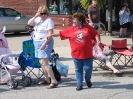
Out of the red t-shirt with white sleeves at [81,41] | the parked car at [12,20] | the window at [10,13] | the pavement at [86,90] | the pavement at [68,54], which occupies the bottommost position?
the pavement at [68,54]

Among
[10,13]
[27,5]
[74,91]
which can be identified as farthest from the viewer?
[27,5]

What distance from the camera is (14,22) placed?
59.4ft

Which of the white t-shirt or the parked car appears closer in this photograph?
the white t-shirt

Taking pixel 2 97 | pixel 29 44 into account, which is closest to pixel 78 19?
pixel 29 44

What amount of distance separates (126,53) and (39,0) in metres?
12.2

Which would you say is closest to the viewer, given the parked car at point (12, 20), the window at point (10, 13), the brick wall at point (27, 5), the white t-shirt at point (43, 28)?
the white t-shirt at point (43, 28)

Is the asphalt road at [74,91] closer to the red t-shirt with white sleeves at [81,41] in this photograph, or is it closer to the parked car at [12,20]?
the red t-shirt with white sleeves at [81,41]

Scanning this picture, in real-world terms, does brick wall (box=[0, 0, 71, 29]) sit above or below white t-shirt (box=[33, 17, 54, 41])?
below

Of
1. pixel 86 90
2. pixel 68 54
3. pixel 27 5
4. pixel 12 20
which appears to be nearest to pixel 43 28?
pixel 86 90

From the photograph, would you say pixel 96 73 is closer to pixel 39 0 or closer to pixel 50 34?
pixel 50 34

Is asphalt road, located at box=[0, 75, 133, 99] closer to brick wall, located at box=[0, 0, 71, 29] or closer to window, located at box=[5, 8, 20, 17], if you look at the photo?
window, located at box=[5, 8, 20, 17]

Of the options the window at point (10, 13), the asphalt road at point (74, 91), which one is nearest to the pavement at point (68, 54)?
the asphalt road at point (74, 91)

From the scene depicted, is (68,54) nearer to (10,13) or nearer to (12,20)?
(12,20)

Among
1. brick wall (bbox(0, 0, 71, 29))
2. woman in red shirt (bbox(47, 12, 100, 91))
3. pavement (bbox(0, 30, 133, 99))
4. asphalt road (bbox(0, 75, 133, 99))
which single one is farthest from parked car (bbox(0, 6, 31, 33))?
woman in red shirt (bbox(47, 12, 100, 91))
